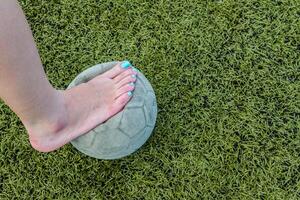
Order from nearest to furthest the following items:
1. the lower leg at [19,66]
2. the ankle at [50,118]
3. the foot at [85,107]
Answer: the lower leg at [19,66] → the ankle at [50,118] → the foot at [85,107]

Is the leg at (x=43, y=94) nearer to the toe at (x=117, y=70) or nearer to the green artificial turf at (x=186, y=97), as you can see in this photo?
the toe at (x=117, y=70)

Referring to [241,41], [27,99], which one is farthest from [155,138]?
[27,99]

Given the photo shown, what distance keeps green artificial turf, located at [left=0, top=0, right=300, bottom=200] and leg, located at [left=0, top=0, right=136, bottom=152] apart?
292 millimetres

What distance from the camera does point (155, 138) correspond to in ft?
7.00

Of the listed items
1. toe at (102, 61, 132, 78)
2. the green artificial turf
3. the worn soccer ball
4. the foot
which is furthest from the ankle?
the green artificial turf

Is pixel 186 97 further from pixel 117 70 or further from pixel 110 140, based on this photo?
pixel 110 140

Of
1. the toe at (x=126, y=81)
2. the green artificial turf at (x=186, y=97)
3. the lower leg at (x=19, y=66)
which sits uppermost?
the lower leg at (x=19, y=66)

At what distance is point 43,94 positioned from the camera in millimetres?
1559

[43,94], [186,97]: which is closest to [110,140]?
[43,94]

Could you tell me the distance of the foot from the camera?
5.97 ft

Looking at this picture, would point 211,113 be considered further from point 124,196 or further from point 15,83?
point 15,83

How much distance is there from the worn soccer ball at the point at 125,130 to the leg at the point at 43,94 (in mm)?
35

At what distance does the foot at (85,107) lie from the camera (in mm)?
1820

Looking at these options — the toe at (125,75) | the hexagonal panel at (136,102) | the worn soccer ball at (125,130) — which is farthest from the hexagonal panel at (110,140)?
the toe at (125,75)
